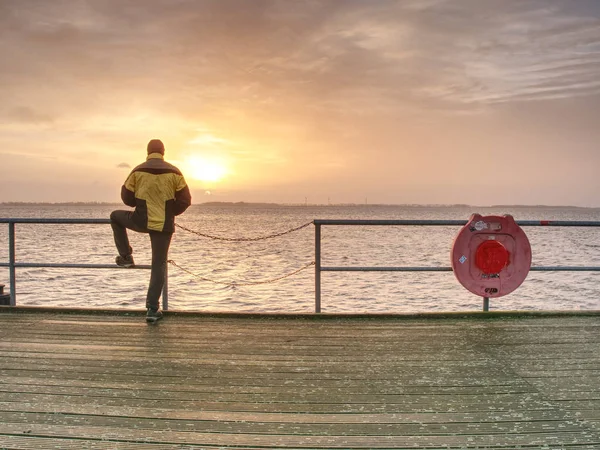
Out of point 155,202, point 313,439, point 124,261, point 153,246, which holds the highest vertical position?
point 155,202

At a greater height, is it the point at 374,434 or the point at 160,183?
the point at 160,183

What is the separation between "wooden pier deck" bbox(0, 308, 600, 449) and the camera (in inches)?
107

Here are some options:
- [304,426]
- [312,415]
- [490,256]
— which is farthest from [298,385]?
[490,256]

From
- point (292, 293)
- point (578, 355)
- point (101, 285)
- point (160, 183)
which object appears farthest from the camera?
point (101, 285)

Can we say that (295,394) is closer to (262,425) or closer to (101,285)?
(262,425)

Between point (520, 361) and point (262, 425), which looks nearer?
point (262, 425)

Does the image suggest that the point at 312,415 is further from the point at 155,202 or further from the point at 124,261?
the point at 124,261

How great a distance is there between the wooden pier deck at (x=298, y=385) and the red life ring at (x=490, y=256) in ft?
1.52

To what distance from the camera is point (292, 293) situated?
15742mm

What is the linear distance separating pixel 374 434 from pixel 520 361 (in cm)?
184

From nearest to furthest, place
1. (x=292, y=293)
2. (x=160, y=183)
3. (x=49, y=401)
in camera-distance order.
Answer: (x=49, y=401) < (x=160, y=183) < (x=292, y=293)

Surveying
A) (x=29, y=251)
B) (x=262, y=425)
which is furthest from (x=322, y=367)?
(x=29, y=251)

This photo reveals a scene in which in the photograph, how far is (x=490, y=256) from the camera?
5543mm

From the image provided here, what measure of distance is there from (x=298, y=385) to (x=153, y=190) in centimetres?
260
